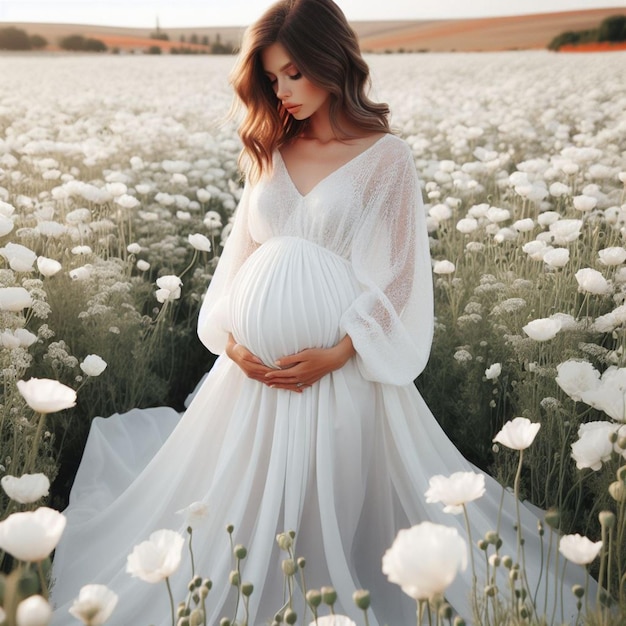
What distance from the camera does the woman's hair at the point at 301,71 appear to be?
2.18 meters

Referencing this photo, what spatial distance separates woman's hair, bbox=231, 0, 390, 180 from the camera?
218 centimetres

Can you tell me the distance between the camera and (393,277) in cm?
229

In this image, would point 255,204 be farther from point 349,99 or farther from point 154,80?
point 154,80

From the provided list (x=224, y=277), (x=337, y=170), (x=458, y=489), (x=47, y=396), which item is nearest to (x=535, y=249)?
(x=337, y=170)

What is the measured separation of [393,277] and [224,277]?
23.9 inches

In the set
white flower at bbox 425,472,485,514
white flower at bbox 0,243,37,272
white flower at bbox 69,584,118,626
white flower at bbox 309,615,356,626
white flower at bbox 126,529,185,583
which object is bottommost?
white flower at bbox 0,243,37,272

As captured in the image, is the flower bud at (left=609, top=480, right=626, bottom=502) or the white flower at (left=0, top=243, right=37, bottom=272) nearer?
the flower bud at (left=609, top=480, right=626, bottom=502)

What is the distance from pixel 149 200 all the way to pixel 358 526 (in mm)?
3446

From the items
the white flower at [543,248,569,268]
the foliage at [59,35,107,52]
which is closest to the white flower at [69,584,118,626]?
the white flower at [543,248,569,268]

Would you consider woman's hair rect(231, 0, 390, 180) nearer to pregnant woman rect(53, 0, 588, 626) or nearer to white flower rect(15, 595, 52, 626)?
pregnant woman rect(53, 0, 588, 626)

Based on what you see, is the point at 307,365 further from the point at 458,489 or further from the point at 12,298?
the point at 458,489

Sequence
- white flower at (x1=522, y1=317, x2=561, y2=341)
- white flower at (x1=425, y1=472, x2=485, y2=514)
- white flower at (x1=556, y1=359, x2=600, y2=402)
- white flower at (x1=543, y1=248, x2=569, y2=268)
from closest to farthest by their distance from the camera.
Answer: white flower at (x1=425, y1=472, x2=485, y2=514) < white flower at (x1=556, y1=359, x2=600, y2=402) < white flower at (x1=522, y1=317, x2=561, y2=341) < white flower at (x1=543, y1=248, x2=569, y2=268)

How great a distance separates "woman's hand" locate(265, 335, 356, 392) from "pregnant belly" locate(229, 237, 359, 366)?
38 millimetres

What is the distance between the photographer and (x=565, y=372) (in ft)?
6.33
